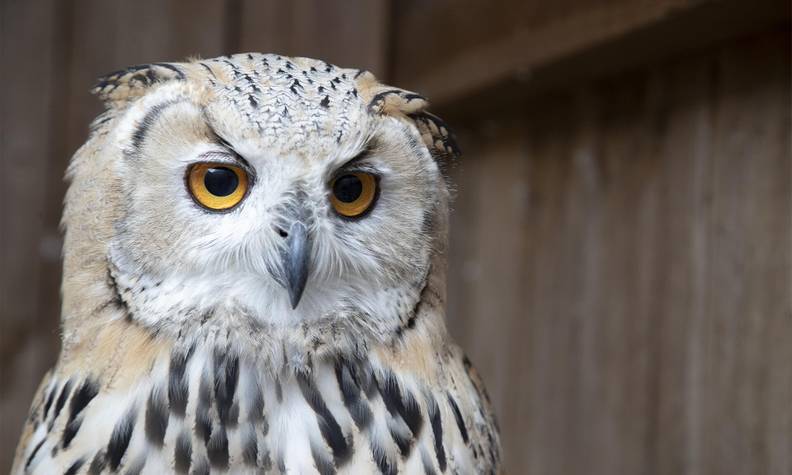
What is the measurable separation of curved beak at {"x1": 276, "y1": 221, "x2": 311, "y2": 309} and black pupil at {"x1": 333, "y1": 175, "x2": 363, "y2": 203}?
95 mm

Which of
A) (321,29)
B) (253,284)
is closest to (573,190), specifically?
(321,29)

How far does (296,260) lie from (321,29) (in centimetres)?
139

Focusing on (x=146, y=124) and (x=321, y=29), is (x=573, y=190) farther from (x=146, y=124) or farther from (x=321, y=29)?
(x=146, y=124)

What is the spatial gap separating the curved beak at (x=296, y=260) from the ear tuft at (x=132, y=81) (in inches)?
12.7

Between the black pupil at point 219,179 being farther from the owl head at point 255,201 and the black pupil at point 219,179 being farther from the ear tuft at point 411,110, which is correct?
the ear tuft at point 411,110

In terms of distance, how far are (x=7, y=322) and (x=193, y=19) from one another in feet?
3.26

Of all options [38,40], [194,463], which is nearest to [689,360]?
[194,463]

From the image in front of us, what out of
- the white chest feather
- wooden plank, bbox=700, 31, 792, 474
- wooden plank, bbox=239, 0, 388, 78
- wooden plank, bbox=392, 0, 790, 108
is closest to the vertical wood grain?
wooden plank, bbox=700, 31, 792, 474

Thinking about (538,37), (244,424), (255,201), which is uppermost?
(538,37)

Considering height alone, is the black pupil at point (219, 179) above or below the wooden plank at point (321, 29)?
below

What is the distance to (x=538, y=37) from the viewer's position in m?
2.04

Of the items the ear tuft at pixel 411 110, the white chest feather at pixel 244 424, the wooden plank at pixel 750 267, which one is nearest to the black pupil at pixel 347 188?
the ear tuft at pixel 411 110

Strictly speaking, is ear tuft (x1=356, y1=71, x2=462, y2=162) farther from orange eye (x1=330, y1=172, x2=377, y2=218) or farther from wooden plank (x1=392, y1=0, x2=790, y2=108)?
wooden plank (x1=392, y1=0, x2=790, y2=108)

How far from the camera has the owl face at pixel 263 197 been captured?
4.08 ft
